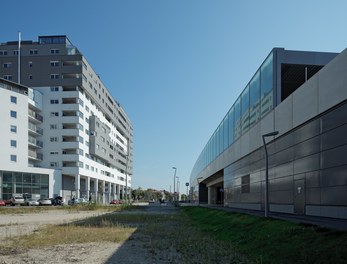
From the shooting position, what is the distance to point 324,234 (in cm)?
1138

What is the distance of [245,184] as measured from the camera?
133ft

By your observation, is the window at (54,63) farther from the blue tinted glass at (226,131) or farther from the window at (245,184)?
the window at (245,184)

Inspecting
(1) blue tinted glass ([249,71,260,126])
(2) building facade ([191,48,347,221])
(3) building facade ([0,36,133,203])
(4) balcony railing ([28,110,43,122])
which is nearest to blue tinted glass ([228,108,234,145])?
(2) building facade ([191,48,347,221])

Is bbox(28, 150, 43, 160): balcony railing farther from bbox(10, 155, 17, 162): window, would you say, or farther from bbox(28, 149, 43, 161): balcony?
bbox(10, 155, 17, 162): window

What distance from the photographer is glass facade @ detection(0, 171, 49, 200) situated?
76062 mm

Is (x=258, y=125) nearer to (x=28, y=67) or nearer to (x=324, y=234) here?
(x=324, y=234)

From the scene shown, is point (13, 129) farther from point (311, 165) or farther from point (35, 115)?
point (311, 165)

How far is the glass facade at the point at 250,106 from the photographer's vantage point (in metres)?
30.9

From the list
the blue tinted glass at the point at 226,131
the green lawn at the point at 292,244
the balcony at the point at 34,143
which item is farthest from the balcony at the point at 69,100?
the green lawn at the point at 292,244

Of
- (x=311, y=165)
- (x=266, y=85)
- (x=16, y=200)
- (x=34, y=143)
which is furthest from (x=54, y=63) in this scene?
(x=311, y=165)

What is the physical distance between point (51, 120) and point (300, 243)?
86.6 m

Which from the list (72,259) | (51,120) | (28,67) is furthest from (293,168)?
(28,67)

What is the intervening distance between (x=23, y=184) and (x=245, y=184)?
5310 cm

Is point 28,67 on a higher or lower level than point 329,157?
higher
